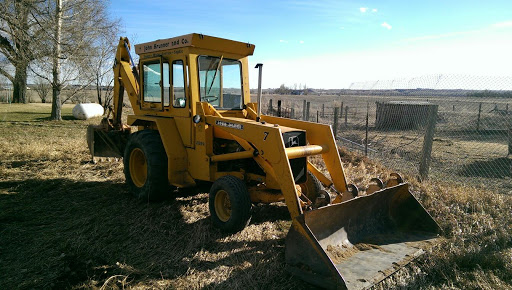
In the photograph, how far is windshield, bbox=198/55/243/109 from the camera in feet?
17.7

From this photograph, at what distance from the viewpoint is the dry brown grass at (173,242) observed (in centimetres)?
356

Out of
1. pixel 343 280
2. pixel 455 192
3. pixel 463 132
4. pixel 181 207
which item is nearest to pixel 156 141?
pixel 181 207

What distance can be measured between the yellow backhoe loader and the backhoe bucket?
121 centimetres

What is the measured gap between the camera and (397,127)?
14.5 metres

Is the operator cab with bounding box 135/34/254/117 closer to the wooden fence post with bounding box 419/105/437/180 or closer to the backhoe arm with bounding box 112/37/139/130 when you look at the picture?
the backhoe arm with bounding box 112/37/139/130

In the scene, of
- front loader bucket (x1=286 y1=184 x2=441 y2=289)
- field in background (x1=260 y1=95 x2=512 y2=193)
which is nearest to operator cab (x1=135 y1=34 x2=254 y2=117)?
front loader bucket (x1=286 y1=184 x2=441 y2=289)

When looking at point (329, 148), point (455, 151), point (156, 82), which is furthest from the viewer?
point (455, 151)

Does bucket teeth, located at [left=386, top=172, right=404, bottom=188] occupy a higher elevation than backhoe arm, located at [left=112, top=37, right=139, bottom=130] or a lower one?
lower

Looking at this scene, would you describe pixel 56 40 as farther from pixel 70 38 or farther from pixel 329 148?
pixel 329 148

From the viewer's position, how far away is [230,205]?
14.8ft

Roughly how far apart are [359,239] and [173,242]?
238 cm

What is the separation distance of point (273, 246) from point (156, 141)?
2698 millimetres

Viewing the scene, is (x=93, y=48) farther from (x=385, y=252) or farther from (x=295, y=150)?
(x=385, y=252)

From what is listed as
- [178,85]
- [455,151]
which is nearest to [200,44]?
[178,85]
